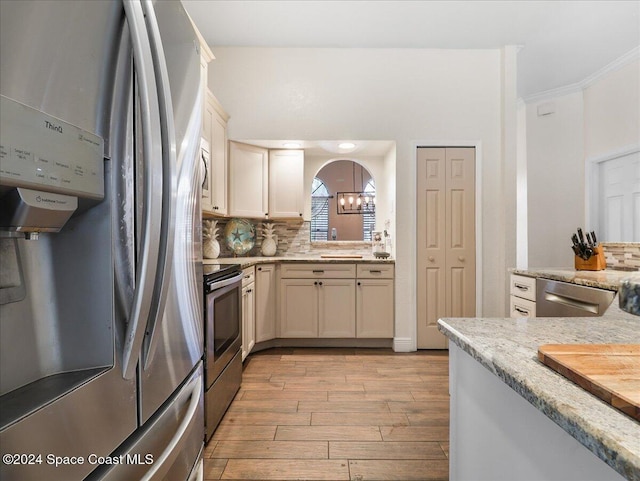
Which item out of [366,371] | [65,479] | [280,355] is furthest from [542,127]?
[65,479]

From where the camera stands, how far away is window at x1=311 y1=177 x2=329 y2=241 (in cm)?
432

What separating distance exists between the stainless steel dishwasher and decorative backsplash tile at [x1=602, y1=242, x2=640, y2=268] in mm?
1080

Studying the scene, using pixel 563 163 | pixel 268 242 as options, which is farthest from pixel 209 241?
pixel 563 163

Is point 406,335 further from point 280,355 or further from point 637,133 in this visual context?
point 637,133

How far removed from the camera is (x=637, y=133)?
334 centimetres

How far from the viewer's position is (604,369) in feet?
1.93

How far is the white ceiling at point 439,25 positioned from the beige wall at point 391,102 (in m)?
0.14

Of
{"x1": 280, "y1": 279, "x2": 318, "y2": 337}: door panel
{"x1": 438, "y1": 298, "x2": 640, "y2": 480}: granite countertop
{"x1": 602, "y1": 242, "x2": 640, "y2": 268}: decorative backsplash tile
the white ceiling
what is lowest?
{"x1": 280, "y1": 279, "x2": 318, "y2": 337}: door panel

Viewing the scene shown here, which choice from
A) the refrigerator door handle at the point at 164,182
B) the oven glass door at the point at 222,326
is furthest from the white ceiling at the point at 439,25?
the refrigerator door handle at the point at 164,182

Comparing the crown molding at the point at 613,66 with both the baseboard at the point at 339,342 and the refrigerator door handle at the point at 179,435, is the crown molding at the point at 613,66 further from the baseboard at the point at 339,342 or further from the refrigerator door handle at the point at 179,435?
the refrigerator door handle at the point at 179,435

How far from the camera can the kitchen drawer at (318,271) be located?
11.6 feet

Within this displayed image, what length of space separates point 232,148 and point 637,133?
3.96 meters

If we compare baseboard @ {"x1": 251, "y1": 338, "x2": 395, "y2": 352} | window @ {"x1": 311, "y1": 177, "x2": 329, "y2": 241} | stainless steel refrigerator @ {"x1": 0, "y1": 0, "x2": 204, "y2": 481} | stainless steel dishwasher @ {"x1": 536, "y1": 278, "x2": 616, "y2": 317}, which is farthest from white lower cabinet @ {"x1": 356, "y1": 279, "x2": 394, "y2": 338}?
stainless steel refrigerator @ {"x1": 0, "y1": 0, "x2": 204, "y2": 481}

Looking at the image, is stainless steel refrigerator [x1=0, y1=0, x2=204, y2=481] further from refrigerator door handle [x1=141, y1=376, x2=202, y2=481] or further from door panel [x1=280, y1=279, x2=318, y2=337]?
door panel [x1=280, y1=279, x2=318, y2=337]
